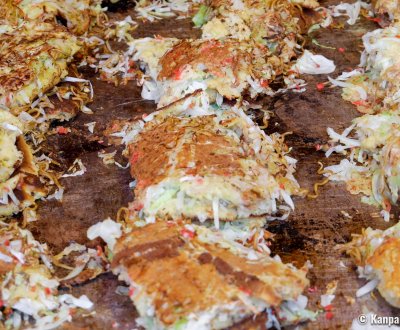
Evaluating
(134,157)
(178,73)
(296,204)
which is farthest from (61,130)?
(296,204)

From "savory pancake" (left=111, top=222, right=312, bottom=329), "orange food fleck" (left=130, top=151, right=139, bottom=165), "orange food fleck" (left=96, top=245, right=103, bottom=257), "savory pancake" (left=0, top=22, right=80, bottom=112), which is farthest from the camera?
"savory pancake" (left=0, top=22, right=80, bottom=112)

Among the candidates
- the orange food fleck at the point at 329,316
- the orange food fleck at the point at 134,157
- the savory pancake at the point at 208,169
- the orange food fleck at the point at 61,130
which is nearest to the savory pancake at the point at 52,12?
the orange food fleck at the point at 61,130

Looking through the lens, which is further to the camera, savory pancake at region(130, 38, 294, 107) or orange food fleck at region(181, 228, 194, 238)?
savory pancake at region(130, 38, 294, 107)

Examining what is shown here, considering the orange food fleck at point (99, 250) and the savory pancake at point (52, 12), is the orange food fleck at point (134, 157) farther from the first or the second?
the savory pancake at point (52, 12)

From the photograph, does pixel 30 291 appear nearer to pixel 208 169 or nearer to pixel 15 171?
pixel 15 171

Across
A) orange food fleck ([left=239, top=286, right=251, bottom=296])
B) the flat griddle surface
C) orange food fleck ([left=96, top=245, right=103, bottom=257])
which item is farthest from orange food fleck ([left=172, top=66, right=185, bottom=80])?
orange food fleck ([left=239, top=286, right=251, bottom=296])

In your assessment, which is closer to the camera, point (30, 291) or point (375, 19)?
point (30, 291)

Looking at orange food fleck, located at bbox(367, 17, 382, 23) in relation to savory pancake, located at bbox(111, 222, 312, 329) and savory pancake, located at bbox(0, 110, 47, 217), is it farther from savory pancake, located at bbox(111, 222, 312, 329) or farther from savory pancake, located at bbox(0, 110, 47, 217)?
savory pancake, located at bbox(0, 110, 47, 217)

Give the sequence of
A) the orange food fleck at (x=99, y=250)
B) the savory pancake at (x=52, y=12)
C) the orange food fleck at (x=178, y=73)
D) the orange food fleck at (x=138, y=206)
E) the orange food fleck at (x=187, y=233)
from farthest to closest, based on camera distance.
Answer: the savory pancake at (x=52, y=12), the orange food fleck at (x=178, y=73), the orange food fleck at (x=138, y=206), the orange food fleck at (x=99, y=250), the orange food fleck at (x=187, y=233)
